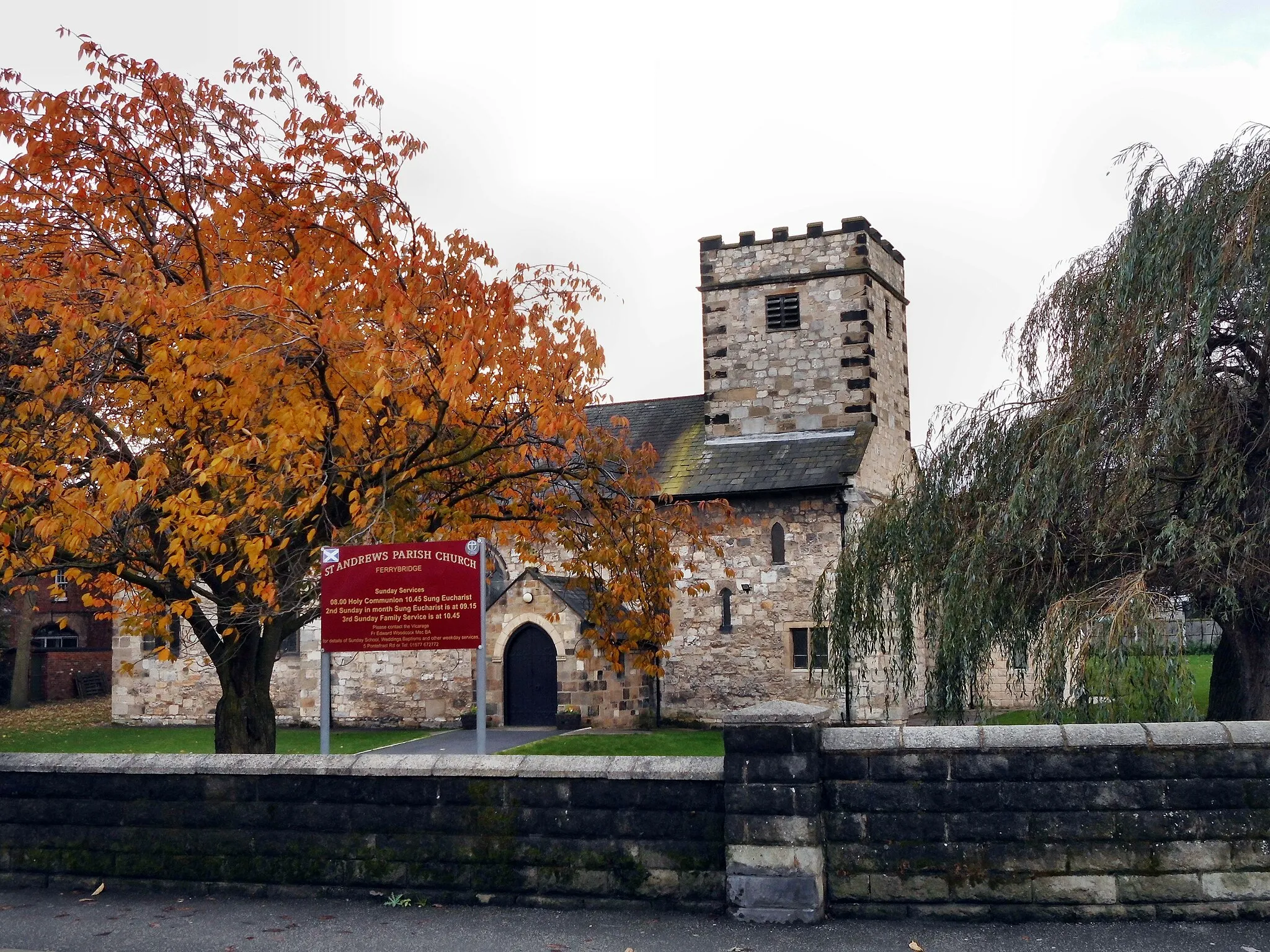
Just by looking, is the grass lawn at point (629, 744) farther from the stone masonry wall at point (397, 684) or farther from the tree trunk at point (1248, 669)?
the tree trunk at point (1248, 669)

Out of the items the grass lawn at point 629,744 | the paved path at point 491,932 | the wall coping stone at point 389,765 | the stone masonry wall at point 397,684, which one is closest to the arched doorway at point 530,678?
the stone masonry wall at point 397,684

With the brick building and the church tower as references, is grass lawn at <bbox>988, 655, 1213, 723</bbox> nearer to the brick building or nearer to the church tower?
the church tower

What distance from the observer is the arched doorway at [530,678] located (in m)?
25.9

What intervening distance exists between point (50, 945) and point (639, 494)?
815 centimetres

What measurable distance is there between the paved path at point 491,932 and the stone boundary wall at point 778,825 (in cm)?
14

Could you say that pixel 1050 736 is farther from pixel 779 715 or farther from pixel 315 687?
pixel 315 687

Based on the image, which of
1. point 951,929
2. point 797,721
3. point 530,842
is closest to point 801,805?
point 797,721

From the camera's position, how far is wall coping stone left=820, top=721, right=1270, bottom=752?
7.27 meters

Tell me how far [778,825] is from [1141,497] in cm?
660

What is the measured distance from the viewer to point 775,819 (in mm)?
7480

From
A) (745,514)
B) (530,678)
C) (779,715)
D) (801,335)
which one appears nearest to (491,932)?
(779,715)

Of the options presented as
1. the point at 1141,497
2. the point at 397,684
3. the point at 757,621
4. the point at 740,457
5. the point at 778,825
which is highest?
the point at 740,457

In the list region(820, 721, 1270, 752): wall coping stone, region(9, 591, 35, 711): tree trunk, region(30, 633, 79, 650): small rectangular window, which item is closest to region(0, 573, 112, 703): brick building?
region(30, 633, 79, 650): small rectangular window

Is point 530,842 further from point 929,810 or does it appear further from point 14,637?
point 14,637
